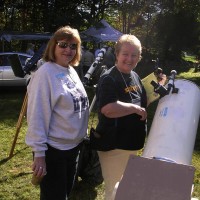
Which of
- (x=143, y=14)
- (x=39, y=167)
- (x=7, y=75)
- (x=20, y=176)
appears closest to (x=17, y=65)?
(x=20, y=176)

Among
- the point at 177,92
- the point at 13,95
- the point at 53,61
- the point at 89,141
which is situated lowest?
the point at 13,95

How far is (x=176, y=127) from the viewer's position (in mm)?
2822

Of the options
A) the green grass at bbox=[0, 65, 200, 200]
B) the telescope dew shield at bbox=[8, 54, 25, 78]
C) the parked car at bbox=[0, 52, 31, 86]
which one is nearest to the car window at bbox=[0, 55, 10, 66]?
the parked car at bbox=[0, 52, 31, 86]

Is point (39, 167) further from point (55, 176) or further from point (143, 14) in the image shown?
point (143, 14)

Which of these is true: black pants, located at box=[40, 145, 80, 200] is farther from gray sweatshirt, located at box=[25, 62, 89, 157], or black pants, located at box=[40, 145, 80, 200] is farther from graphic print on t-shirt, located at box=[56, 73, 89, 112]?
graphic print on t-shirt, located at box=[56, 73, 89, 112]

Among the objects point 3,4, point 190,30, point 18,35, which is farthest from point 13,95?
point 190,30

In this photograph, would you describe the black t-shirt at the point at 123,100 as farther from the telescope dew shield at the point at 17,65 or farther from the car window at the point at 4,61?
the car window at the point at 4,61

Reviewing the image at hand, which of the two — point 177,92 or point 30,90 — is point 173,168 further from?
point 177,92

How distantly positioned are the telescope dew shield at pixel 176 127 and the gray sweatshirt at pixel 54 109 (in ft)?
2.11

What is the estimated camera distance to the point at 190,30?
79.7ft

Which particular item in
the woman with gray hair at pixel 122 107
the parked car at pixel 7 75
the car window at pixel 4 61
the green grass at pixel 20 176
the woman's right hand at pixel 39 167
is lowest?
the green grass at pixel 20 176

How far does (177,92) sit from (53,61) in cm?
132

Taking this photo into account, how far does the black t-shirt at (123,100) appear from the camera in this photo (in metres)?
2.53

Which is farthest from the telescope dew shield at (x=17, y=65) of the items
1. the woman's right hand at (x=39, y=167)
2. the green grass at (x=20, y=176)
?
the woman's right hand at (x=39, y=167)
